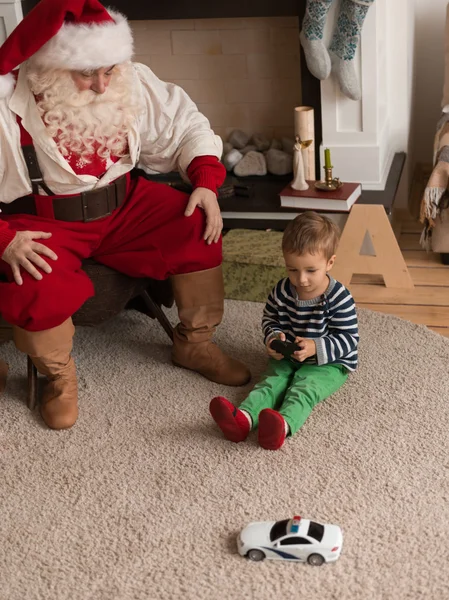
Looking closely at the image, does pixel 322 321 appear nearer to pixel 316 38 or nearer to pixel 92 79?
pixel 92 79

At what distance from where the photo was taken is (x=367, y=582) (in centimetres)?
157

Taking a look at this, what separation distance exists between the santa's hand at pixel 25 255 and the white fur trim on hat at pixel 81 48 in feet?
1.41

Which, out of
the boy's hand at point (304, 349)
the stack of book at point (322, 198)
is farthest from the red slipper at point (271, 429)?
the stack of book at point (322, 198)

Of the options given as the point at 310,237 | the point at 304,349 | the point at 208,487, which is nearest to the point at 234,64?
the point at 310,237

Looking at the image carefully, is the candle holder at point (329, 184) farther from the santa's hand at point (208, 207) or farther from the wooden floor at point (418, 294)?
the santa's hand at point (208, 207)

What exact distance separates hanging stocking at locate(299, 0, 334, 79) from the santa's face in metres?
0.89

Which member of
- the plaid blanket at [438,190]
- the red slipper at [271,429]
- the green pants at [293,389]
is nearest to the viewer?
the red slipper at [271,429]

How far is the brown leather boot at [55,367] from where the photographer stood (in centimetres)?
203

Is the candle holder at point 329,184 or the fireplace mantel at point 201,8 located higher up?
the fireplace mantel at point 201,8

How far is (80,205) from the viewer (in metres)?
2.17

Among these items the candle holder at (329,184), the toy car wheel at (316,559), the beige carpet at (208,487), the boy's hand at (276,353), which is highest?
the candle holder at (329,184)

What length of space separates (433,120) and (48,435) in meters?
2.24

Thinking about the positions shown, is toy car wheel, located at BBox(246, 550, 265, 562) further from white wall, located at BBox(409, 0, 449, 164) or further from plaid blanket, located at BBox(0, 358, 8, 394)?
white wall, located at BBox(409, 0, 449, 164)

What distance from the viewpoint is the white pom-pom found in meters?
2.02
